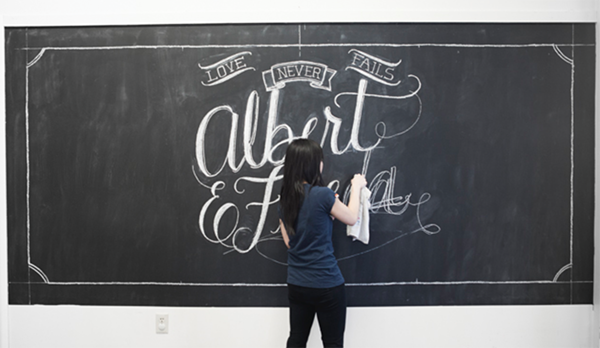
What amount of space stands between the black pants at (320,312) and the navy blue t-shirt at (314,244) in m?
0.04

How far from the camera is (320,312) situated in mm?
1977

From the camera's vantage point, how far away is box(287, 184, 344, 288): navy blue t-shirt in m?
1.91

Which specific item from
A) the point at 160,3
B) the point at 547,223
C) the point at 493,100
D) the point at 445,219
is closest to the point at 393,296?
the point at 445,219

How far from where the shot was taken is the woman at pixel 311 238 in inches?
75.5

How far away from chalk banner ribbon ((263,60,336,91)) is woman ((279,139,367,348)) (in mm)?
536

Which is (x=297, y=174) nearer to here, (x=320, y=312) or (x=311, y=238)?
(x=311, y=238)

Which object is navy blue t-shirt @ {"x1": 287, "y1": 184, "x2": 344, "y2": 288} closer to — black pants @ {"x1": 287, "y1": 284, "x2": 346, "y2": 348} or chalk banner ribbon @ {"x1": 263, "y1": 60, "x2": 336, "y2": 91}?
black pants @ {"x1": 287, "y1": 284, "x2": 346, "y2": 348}

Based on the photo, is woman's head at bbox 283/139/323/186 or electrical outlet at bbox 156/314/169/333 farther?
electrical outlet at bbox 156/314/169/333

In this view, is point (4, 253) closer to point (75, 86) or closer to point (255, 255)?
point (75, 86)

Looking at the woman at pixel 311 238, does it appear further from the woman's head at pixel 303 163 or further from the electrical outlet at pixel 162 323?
Answer: the electrical outlet at pixel 162 323

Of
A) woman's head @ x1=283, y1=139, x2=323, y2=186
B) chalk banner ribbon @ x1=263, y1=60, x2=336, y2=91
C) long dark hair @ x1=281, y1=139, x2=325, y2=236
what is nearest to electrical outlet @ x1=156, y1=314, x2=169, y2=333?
long dark hair @ x1=281, y1=139, x2=325, y2=236

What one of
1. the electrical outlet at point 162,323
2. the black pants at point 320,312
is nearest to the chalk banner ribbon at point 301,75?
the black pants at point 320,312

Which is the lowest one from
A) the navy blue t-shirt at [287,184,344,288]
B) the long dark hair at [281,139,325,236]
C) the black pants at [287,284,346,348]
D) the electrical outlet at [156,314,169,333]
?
the electrical outlet at [156,314,169,333]

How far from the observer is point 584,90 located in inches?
93.1
